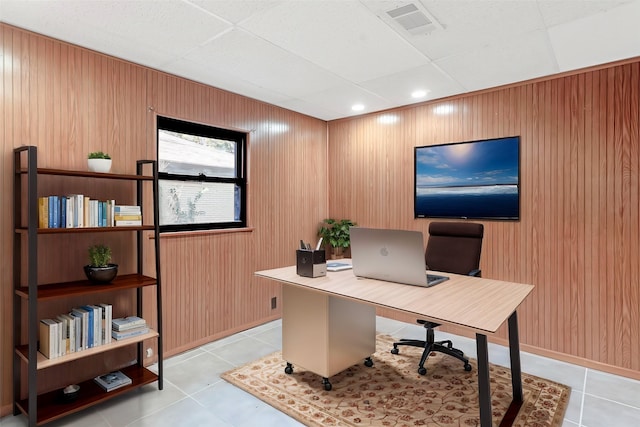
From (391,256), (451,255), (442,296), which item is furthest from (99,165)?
(451,255)

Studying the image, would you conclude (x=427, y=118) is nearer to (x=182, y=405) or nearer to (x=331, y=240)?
(x=331, y=240)

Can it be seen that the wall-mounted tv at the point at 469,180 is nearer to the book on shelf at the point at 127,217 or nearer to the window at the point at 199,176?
the window at the point at 199,176

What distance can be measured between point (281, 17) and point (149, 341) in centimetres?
284

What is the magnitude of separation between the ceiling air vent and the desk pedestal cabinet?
1947 millimetres

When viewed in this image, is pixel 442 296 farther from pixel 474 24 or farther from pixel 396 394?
pixel 474 24

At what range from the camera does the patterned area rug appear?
235 centimetres

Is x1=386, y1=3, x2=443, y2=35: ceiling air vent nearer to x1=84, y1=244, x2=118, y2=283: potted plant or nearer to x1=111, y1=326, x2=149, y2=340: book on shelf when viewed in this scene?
x1=84, y1=244, x2=118, y2=283: potted plant

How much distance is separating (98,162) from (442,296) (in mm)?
2530

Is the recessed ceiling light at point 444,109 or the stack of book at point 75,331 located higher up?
the recessed ceiling light at point 444,109

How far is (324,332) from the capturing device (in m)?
2.66

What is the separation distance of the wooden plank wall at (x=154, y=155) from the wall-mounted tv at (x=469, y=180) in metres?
1.49

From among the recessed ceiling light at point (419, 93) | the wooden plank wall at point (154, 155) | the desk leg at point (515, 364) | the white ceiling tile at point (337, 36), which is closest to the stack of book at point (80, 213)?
the wooden plank wall at point (154, 155)

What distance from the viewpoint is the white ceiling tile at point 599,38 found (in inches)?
90.1

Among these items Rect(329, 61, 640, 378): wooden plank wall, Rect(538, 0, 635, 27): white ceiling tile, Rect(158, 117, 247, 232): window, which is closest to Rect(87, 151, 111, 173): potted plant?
Rect(158, 117, 247, 232): window
